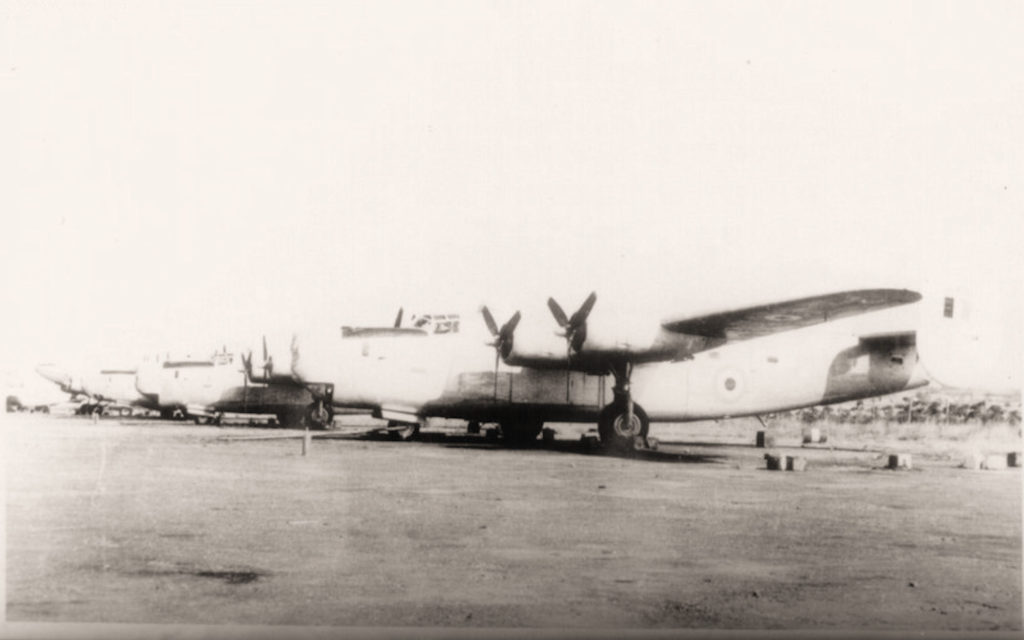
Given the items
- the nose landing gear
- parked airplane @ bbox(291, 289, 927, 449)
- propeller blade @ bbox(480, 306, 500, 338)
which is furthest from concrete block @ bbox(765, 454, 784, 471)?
the nose landing gear

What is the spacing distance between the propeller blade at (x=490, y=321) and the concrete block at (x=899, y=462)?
495 centimetres

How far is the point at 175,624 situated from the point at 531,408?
9.31 meters

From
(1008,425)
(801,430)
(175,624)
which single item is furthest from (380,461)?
(801,430)

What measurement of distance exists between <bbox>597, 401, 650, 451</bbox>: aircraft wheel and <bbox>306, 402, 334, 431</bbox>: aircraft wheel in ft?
21.2

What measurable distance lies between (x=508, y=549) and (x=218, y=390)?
59.6 feet

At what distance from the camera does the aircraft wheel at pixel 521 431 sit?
15.3 m

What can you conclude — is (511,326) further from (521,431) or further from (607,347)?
(521,431)

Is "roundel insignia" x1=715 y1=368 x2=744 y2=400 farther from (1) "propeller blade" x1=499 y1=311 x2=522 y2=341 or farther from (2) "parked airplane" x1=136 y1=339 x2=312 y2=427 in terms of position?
(2) "parked airplane" x1=136 y1=339 x2=312 y2=427

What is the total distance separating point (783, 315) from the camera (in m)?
11.7

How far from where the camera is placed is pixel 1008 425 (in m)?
8.72

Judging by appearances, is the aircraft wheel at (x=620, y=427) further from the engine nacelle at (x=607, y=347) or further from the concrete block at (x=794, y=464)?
the concrete block at (x=794, y=464)

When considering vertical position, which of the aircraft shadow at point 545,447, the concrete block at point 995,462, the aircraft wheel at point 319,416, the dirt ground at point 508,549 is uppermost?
the aircraft wheel at point 319,416

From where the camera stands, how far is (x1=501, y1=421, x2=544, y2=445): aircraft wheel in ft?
50.1

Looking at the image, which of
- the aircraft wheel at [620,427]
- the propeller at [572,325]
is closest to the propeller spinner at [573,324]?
the propeller at [572,325]
